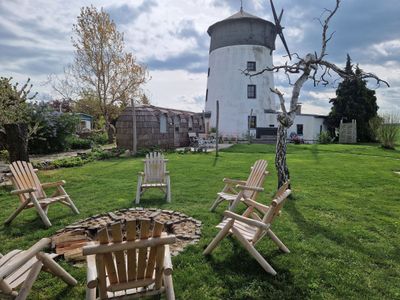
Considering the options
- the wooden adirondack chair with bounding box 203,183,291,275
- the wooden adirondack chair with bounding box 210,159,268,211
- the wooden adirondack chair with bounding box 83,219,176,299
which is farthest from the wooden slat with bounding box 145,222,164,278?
the wooden adirondack chair with bounding box 210,159,268,211

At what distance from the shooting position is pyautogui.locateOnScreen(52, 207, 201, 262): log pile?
4.15m

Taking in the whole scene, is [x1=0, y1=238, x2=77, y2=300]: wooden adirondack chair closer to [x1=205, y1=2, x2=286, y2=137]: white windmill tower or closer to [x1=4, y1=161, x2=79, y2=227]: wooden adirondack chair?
[x1=4, y1=161, x2=79, y2=227]: wooden adirondack chair

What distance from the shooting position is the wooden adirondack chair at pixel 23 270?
8.42ft

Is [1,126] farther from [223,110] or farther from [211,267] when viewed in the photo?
[223,110]

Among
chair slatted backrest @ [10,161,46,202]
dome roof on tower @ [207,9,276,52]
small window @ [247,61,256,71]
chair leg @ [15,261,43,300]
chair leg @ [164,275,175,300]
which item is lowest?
chair leg @ [164,275,175,300]

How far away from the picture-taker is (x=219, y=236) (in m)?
3.89

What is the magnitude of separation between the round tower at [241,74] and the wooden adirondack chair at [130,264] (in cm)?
2675

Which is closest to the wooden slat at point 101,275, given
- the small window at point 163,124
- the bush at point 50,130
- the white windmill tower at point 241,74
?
the bush at point 50,130

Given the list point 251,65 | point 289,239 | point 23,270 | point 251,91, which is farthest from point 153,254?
point 251,65

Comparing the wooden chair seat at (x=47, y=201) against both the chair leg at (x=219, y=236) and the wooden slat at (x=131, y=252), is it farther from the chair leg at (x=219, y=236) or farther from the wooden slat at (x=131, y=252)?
the wooden slat at (x=131, y=252)

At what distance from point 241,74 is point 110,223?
85.4 feet

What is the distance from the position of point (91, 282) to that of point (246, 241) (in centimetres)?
185

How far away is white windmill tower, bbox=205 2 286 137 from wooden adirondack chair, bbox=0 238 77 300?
2699cm

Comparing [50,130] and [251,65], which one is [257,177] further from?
[251,65]
